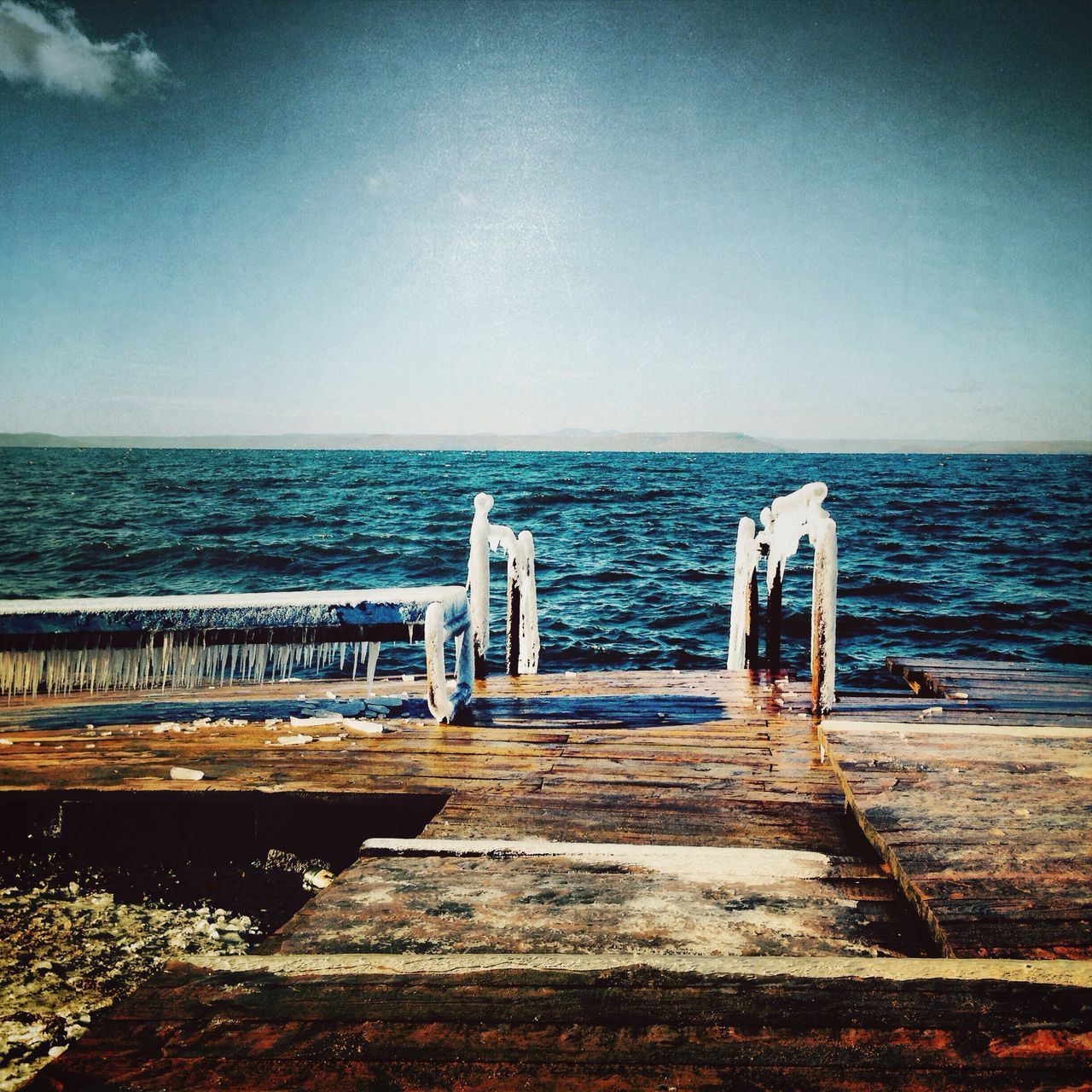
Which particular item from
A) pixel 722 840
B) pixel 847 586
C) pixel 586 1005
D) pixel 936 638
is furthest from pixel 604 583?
pixel 586 1005

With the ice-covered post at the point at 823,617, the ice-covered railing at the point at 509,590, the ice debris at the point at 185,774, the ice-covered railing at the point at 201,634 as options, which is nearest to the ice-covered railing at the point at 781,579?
the ice-covered post at the point at 823,617

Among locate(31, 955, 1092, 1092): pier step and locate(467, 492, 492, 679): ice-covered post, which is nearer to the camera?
locate(31, 955, 1092, 1092): pier step

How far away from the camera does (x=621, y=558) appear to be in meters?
19.4

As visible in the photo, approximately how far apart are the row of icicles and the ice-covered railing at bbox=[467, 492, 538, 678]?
1571mm

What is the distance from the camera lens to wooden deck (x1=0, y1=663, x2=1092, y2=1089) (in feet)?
5.50

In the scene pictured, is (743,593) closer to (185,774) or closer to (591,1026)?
(185,774)

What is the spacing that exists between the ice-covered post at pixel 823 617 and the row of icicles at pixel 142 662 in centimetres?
331

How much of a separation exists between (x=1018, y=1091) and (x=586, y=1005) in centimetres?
99

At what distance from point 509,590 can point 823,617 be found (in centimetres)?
317

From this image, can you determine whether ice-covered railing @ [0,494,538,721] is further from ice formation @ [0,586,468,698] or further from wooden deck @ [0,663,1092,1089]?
wooden deck @ [0,663,1092,1089]

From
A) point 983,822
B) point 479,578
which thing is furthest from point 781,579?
point 983,822

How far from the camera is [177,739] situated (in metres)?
4.76

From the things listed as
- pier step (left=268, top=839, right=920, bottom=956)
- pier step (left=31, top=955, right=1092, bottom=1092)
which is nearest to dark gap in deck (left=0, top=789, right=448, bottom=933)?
pier step (left=268, top=839, right=920, bottom=956)

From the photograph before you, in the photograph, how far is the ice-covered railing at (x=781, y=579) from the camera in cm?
500
